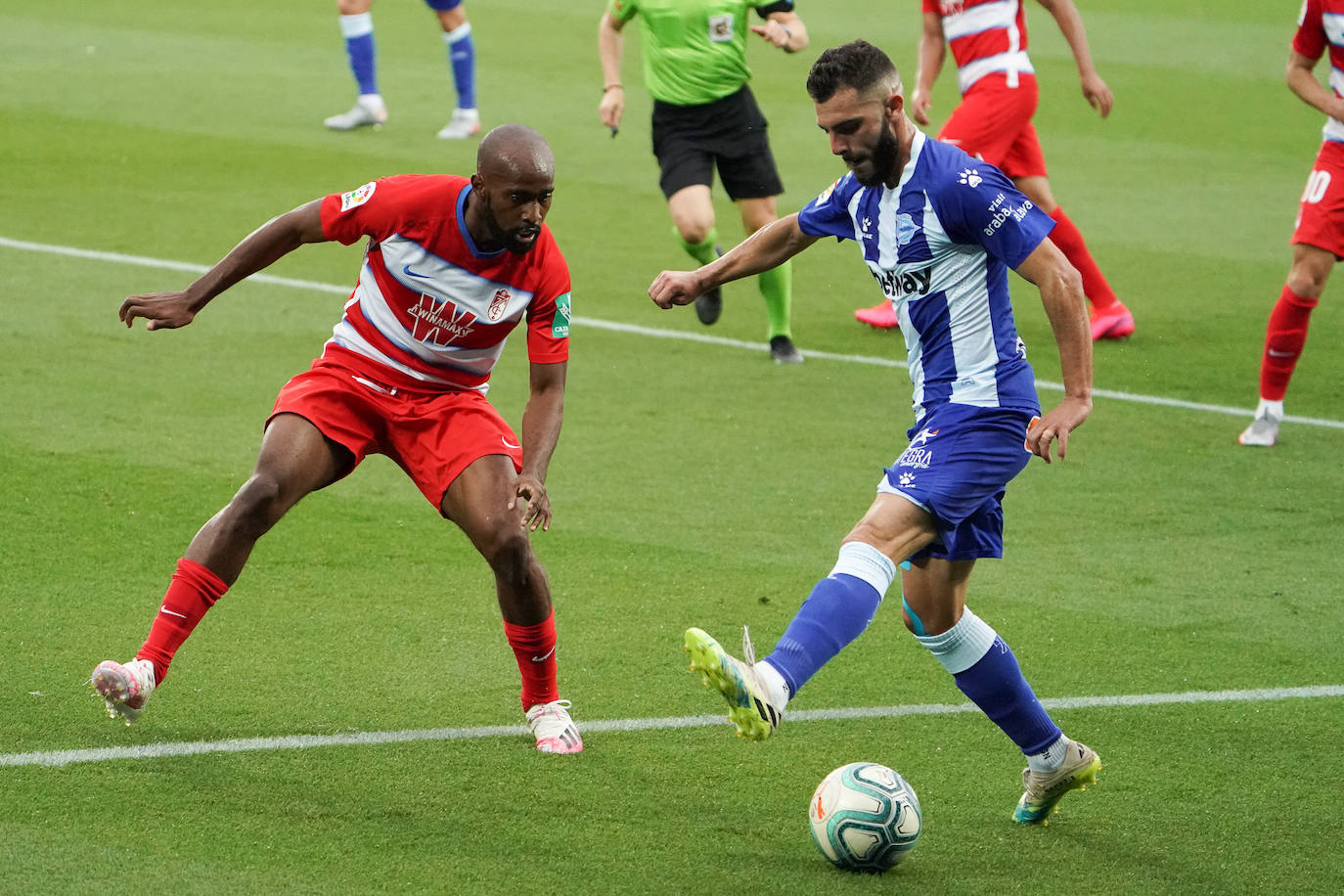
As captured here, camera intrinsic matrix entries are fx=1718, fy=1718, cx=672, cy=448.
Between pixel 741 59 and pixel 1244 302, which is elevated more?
pixel 741 59

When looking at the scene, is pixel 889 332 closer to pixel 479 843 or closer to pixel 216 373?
pixel 216 373

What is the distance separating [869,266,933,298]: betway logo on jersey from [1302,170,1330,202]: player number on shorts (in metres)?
4.15

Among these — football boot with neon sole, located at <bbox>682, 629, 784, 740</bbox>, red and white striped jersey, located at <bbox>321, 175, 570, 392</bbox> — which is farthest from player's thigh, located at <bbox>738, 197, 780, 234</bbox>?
football boot with neon sole, located at <bbox>682, 629, 784, 740</bbox>

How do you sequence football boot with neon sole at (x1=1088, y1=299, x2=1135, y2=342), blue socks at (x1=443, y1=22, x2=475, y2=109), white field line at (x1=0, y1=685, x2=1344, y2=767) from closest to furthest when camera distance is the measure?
white field line at (x1=0, y1=685, x2=1344, y2=767)
football boot with neon sole at (x1=1088, y1=299, x2=1135, y2=342)
blue socks at (x1=443, y1=22, x2=475, y2=109)

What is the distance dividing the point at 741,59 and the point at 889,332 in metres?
1.98

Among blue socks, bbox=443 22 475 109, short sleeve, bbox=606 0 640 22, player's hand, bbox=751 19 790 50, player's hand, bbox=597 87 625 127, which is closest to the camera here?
player's hand, bbox=751 19 790 50

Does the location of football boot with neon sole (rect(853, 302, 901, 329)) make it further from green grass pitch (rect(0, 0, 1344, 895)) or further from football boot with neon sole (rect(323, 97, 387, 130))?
football boot with neon sole (rect(323, 97, 387, 130))

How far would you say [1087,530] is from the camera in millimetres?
7297

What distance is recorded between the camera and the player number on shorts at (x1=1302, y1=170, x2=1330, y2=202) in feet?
26.4

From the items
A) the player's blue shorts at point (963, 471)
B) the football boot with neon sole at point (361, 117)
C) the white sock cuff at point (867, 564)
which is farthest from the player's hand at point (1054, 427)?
the football boot with neon sole at point (361, 117)

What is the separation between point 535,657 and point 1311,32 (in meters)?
5.27

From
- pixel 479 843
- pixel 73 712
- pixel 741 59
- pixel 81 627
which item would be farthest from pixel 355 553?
pixel 741 59

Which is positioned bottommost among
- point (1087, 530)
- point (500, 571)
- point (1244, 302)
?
point (1244, 302)

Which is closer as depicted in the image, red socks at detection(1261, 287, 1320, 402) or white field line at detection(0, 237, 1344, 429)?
red socks at detection(1261, 287, 1320, 402)
